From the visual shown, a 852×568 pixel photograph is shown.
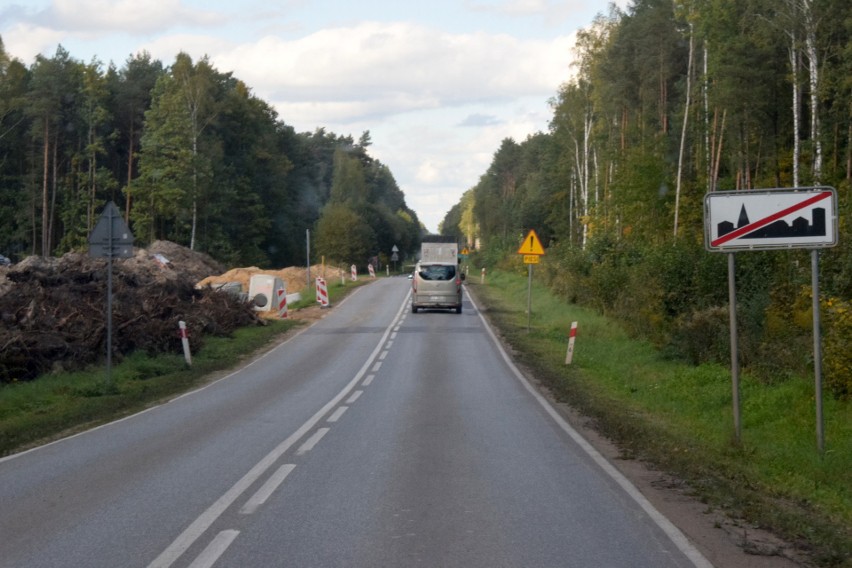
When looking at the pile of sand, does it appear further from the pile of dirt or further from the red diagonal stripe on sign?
the red diagonal stripe on sign

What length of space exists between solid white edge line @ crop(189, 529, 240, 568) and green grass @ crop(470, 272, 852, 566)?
A: 165 inches

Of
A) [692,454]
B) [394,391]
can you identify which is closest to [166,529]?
[692,454]

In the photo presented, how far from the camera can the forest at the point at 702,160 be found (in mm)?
19375

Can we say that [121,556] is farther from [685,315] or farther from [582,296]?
[582,296]

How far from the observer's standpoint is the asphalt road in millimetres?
6617

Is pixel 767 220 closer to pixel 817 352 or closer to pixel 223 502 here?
pixel 817 352

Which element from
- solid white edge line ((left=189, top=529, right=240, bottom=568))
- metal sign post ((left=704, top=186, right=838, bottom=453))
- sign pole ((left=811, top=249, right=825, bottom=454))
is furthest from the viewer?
metal sign post ((left=704, top=186, right=838, bottom=453))

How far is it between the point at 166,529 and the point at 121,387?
12.2 metres

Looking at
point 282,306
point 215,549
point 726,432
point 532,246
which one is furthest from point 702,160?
point 215,549

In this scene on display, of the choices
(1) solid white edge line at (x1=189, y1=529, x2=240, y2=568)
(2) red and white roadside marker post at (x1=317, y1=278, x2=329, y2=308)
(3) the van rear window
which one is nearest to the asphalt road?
(1) solid white edge line at (x1=189, y1=529, x2=240, y2=568)

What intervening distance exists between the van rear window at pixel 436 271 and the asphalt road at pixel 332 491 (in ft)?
70.6

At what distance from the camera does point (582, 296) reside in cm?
3722

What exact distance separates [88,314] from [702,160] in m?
37.8

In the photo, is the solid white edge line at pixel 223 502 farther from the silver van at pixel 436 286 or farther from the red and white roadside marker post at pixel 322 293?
the red and white roadside marker post at pixel 322 293
